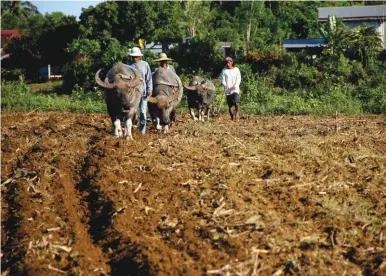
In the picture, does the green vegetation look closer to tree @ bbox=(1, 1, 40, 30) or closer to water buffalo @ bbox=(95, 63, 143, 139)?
water buffalo @ bbox=(95, 63, 143, 139)

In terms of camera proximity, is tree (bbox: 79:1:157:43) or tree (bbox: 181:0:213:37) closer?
tree (bbox: 79:1:157:43)

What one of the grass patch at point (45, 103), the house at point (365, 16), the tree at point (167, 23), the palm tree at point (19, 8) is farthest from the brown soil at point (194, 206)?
the palm tree at point (19, 8)

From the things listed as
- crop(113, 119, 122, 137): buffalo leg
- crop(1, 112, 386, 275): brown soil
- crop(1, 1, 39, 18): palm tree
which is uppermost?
crop(1, 1, 39, 18): palm tree

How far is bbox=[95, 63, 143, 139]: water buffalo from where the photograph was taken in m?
10.8

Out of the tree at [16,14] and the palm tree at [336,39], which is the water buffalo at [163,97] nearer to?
the palm tree at [336,39]

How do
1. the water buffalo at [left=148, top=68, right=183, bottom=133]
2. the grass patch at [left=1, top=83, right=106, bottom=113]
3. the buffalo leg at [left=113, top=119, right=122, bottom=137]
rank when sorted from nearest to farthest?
1. the buffalo leg at [left=113, top=119, right=122, bottom=137]
2. the water buffalo at [left=148, top=68, right=183, bottom=133]
3. the grass patch at [left=1, top=83, right=106, bottom=113]

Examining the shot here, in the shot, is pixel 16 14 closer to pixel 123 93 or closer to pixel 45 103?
pixel 45 103

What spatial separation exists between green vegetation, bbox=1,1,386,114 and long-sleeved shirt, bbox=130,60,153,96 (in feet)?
23.3

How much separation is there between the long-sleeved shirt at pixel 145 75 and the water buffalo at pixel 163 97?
241mm

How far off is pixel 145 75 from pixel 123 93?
0.95 meters

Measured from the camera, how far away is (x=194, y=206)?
23.1ft

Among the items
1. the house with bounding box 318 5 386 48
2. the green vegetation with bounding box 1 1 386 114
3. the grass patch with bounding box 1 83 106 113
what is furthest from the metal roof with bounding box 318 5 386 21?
the grass patch with bounding box 1 83 106 113

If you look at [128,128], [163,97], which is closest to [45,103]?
[163,97]

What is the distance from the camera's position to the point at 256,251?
583cm
